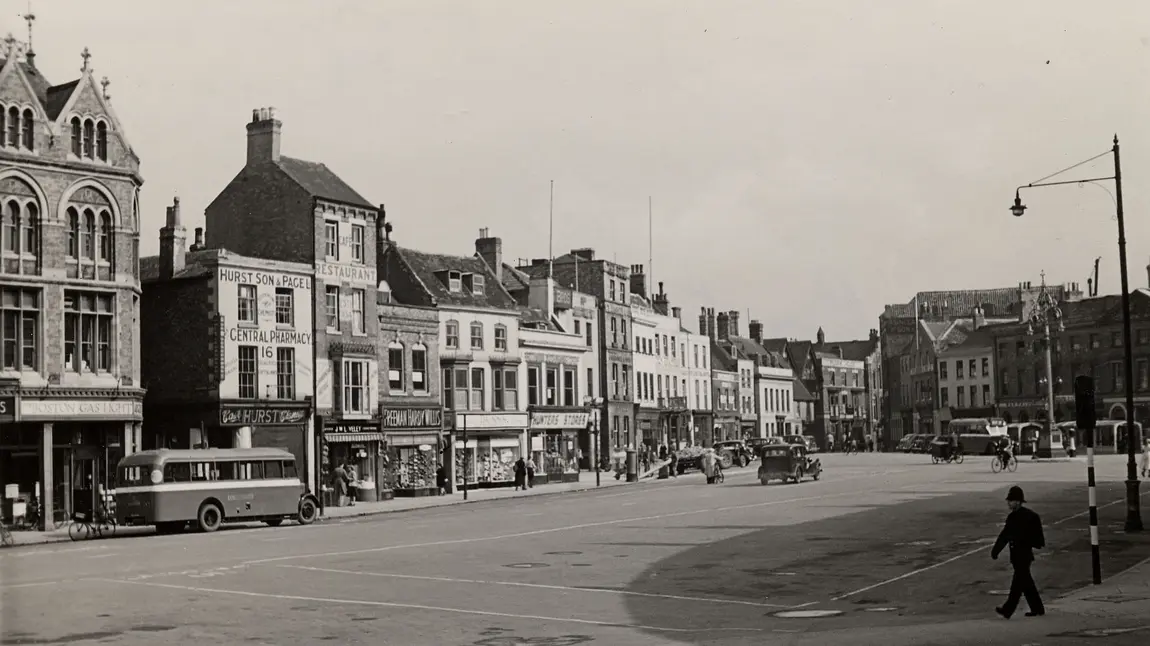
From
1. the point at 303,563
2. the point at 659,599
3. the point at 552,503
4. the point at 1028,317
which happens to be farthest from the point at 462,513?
the point at 1028,317

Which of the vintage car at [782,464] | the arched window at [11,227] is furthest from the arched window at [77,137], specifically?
the vintage car at [782,464]

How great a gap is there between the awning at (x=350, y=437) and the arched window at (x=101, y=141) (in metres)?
14.8

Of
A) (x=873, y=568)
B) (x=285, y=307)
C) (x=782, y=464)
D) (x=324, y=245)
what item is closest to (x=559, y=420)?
(x=782, y=464)

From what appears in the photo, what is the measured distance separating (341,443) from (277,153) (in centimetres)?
1311

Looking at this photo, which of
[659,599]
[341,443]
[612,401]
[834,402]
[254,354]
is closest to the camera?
[659,599]

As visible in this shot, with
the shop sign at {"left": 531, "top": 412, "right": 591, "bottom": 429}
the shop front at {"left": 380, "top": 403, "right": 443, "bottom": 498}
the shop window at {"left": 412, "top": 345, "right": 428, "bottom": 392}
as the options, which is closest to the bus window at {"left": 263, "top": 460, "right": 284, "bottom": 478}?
the shop front at {"left": 380, "top": 403, "right": 443, "bottom": 498}

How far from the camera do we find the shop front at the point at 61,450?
138ft

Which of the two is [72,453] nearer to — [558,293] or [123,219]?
[123,219]

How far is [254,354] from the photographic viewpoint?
5228 cm

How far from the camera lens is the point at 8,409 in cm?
4172

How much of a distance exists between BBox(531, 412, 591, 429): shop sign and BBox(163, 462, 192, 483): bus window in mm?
34572

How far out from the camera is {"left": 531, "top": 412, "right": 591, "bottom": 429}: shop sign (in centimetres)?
7312

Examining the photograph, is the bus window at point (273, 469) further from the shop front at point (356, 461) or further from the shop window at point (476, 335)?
the shop window at point (476, 335)

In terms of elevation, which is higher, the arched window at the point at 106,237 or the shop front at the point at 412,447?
the arched window at the point at 106,237
